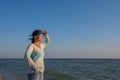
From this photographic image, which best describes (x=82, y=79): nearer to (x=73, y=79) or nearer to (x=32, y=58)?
(x=73, y=79)

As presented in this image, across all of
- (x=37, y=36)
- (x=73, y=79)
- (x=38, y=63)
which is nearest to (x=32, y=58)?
(x=38, y=63)

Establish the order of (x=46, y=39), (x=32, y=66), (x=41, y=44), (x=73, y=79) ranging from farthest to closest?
A: (x=73, y=79) → (x=46, y=39) → (x=41, y=44) → (x=32, y=66)

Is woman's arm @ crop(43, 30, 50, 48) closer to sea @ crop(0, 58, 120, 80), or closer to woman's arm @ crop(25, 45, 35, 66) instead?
woman's arm @ crop(25, 45, 35, 66)

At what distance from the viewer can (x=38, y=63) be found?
19.6ft

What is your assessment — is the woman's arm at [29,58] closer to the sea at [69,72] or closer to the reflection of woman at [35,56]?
the reflection of woman at [35,56]

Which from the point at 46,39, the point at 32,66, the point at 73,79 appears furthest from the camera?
the point at 73,79

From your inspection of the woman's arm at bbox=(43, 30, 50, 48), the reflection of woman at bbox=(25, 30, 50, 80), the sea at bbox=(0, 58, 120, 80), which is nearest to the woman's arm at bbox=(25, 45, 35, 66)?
the reflection of woman at bbox=(25, 30, 50, 80)

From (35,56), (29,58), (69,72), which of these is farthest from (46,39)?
(69,72)

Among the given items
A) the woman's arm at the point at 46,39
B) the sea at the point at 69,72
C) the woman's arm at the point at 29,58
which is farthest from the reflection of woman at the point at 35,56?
the sea at the point at 69,72

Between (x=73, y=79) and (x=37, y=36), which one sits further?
(x=73, y=79)

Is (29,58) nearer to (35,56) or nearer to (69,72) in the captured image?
(35,56)

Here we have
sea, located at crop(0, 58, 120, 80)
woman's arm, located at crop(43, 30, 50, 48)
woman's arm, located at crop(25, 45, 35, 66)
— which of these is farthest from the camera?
sea, located at crop(0, 58, 120, 80)

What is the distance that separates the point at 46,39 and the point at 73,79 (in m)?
17.4

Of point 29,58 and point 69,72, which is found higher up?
point 29,58
